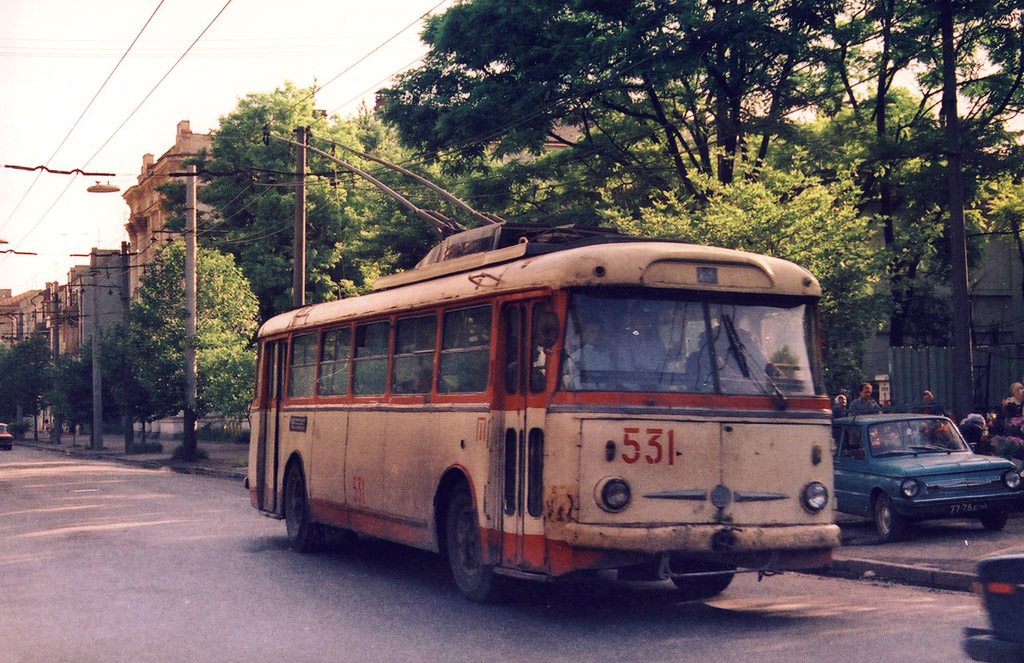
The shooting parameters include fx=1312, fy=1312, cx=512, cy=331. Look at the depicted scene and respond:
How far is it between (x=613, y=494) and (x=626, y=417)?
0.57 m

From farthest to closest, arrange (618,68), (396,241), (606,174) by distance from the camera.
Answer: (396,241) < (606,174) < (618,68)

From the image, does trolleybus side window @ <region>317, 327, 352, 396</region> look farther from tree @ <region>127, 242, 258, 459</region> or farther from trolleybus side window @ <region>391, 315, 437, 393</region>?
tree @ <region>127, 242, 258, 459</region>

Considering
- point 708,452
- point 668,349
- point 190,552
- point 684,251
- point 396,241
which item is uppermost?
point 396,241

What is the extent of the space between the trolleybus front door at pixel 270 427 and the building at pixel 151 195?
58.7 m

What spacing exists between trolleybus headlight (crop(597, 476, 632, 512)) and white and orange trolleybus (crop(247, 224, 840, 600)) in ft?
0.03

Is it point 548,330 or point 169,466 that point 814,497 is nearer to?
point 548,330

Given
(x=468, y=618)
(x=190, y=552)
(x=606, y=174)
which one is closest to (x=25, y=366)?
(x=606, y=174)

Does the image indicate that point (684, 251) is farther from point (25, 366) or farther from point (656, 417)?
point (25, 366)

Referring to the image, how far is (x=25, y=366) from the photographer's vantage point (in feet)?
269

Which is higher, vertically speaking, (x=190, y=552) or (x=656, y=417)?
(x=656, y=417)

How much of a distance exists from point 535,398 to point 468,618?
1863 mm

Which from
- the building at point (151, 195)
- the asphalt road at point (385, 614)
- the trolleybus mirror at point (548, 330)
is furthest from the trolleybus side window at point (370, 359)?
the building at point (151, 195)

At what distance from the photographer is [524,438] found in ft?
33.3

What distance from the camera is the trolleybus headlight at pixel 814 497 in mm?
10062
